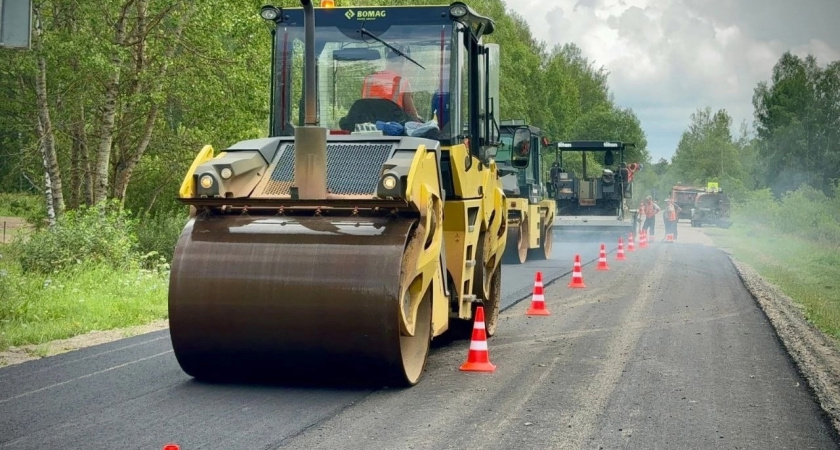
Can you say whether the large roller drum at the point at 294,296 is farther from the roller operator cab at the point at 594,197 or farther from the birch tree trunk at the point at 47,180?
the roller operator cab at the point at 594,197

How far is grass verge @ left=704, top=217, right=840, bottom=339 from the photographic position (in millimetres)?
15227

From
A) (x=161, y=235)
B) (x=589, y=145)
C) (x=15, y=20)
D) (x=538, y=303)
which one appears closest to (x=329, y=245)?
(x=15, y=20)

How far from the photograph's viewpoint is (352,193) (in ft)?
27.4

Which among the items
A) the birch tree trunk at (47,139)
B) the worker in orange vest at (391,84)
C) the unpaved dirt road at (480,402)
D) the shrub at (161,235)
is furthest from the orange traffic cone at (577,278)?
the birch tree trunk at (47,139)

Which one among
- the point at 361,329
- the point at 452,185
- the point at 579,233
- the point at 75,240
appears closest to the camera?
the point at 361,329

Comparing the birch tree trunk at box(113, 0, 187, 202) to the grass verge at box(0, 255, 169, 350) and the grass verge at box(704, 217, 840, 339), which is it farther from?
the grass verge at box(704, 217, 840, 339)

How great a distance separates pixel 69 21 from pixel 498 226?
11.8 meters

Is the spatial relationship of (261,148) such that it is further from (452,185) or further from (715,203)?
(715,203)

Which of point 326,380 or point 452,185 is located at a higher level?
point 452,185

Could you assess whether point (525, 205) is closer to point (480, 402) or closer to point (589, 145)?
point (589, 145)

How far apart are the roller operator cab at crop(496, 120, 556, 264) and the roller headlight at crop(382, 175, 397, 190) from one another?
44.1ft

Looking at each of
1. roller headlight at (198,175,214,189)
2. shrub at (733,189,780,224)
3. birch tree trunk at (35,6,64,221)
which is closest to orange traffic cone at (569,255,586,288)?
birch tree trunk at (35,6,64,221)

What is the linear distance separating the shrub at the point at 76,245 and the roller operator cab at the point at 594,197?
18.6 metres

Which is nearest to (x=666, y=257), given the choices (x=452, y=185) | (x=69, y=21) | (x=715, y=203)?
(x=69, y=21)
